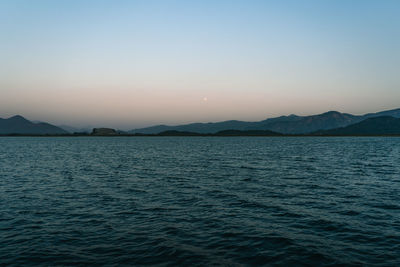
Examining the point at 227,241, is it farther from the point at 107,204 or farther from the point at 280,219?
the point at 107,204

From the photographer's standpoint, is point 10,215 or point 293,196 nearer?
point 10,215

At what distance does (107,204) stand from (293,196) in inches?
797

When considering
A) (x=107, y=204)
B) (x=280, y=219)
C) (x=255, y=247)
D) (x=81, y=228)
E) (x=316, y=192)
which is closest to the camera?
(x=255, y=247)

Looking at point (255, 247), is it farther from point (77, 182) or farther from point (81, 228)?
point (77, 182)

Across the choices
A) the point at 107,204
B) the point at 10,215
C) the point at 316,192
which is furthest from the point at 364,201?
the point at 10,215

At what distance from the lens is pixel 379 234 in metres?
18.1

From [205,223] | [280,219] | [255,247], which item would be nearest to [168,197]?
[205,223]

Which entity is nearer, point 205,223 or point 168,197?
point 205,223

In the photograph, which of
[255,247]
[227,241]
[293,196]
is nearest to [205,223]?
[227,241]

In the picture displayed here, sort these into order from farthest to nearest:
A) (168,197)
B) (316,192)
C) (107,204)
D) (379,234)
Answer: (316,192)
(168,197)
(107,204)
(379,234)

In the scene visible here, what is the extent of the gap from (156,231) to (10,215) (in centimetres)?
1377

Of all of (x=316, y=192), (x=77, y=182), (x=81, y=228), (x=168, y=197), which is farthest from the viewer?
(x=77, y=182)

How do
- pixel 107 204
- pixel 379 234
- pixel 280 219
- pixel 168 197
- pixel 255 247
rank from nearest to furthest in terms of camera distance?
pixel 255 247
pixel 379 234
pixel 280 219
pixel 107 204
pixel 168 197

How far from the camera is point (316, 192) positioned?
3134 cm
